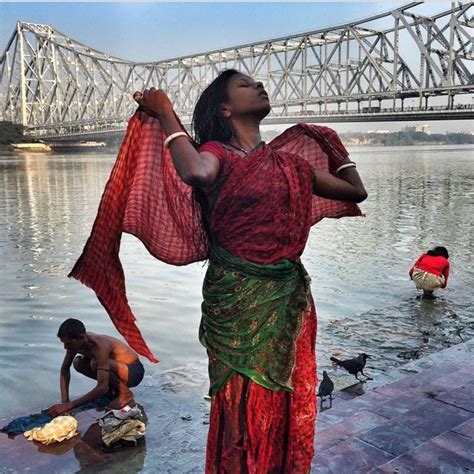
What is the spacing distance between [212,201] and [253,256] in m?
0.19

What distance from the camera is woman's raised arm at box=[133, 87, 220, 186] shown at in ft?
4.73

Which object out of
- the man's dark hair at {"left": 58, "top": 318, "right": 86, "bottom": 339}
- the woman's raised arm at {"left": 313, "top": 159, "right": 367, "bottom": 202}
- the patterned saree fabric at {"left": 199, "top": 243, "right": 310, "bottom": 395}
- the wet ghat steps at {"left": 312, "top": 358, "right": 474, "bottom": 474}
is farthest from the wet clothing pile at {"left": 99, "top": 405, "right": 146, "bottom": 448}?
the woman's raised arm at {"left": 313, "top": 159, "right": 367, "bottom": 202}

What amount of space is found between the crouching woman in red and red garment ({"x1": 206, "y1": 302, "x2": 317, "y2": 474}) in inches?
172

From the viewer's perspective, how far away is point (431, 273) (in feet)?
19.1

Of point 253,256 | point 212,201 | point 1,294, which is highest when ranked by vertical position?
point 212,201

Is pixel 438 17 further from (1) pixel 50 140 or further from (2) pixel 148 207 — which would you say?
(2) pixel 148 207

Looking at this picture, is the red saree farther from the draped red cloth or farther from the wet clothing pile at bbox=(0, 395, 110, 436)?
the wet clothing pile at bbox=(0, 395, 110, 436)

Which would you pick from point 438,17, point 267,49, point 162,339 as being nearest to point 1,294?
point 162,339

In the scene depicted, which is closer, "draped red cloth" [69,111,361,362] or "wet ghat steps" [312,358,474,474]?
"draped red cloth" [69,111,361,362]

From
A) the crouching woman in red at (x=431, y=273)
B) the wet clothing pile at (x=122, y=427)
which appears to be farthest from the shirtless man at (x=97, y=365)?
the crouching woman in red at (x=431, y=273)

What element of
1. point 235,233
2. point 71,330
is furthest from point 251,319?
point 71,330

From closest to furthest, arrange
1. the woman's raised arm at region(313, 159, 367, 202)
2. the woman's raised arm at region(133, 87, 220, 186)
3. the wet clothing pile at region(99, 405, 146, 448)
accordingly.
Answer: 1. the woman's raised arm at region(133, 87, 220, 186)
2. the woman's raised arm at region(313, 159, 367, 202)
3. the wet clothing pile at region(99, 405, 146, 448)

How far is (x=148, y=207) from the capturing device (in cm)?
177

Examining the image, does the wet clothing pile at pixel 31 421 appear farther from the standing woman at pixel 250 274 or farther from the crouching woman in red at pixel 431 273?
the crouching woman in red at pixel 431 273
